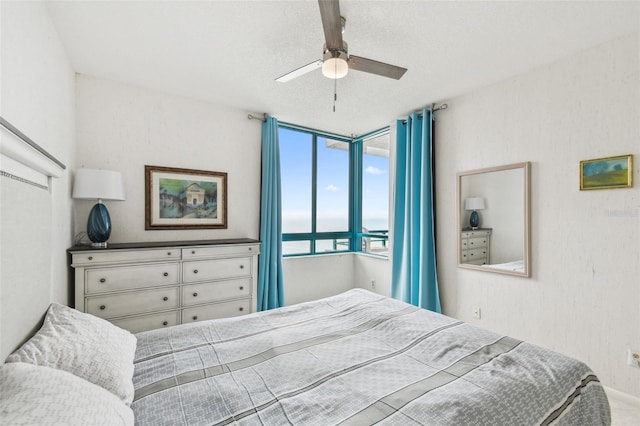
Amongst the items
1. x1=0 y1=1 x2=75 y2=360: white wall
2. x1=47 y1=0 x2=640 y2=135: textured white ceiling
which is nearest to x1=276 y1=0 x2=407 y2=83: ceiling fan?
x1=47 y1=0 x2=640 y2=135: textured white ceiling

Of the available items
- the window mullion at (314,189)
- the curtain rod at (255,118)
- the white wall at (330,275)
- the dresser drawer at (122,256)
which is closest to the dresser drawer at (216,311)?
the dresser drawer at (122,256)

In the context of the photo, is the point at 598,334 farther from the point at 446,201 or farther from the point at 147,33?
the point at 147,33

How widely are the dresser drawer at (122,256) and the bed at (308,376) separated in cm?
103

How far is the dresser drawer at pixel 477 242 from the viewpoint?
2.93 m

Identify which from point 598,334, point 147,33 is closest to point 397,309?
point 598,334

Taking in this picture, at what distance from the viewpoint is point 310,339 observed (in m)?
1.64

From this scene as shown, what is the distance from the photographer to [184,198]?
3230 millimetres

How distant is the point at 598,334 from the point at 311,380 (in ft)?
7.47

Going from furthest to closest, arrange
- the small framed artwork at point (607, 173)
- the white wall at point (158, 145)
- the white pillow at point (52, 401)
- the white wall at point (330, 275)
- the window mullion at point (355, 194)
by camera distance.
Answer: the window mullion at point (355, 194)
the white wall at point (330, 275)
the white wall at point (158, 145)
the small framed artwork at point (607, 173)
the white pillow at point (52, 401)

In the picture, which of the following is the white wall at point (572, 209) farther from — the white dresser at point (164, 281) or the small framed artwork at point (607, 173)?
the white dresser at point (164, 281)

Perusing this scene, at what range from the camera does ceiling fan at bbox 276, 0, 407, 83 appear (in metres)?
1.53

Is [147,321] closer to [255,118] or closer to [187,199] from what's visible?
[187,199]

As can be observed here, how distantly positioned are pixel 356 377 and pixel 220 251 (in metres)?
2.09

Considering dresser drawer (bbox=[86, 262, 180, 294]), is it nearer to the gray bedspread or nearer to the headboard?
the headboard
